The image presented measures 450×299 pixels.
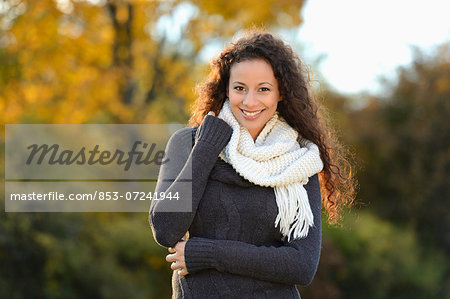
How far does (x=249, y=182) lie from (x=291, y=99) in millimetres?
440

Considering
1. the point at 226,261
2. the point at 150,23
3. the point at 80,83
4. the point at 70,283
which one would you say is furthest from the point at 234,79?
the point at 150,23

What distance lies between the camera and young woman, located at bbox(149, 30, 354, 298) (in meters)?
2.21

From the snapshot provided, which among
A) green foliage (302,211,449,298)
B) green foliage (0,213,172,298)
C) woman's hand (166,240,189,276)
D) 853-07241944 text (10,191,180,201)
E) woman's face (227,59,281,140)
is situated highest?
woman's face (227,59,281,140)

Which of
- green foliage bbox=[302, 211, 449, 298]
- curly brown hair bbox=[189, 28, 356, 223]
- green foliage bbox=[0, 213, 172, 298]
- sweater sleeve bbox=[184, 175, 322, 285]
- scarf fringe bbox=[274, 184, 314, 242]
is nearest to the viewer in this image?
sweater sleeve bbox=[184, 175, 322, 285]

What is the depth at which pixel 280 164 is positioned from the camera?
239cm

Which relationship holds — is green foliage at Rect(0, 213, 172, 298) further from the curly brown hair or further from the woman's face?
the woman's face

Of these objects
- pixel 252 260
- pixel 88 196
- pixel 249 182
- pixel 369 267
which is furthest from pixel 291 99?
pixel 369 267

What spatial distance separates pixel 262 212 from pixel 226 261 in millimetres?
262

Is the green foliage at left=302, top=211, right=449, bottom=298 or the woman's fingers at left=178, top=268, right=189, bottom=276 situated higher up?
the woman's fingers at left=178, top=268, right=189, bottom=276

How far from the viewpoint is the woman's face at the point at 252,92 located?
2369 mm

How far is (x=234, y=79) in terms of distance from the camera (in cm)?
241

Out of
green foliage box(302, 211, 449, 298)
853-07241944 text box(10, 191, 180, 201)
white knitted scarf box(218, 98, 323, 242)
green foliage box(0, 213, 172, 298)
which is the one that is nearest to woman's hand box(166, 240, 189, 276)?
white knitted scarf box(218, 98, 323, 242)

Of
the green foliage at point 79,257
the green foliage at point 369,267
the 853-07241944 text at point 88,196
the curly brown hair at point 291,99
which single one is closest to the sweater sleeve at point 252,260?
the curly brown hair at point 291,99

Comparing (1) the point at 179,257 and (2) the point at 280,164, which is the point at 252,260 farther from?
(2) the point at 280,164
